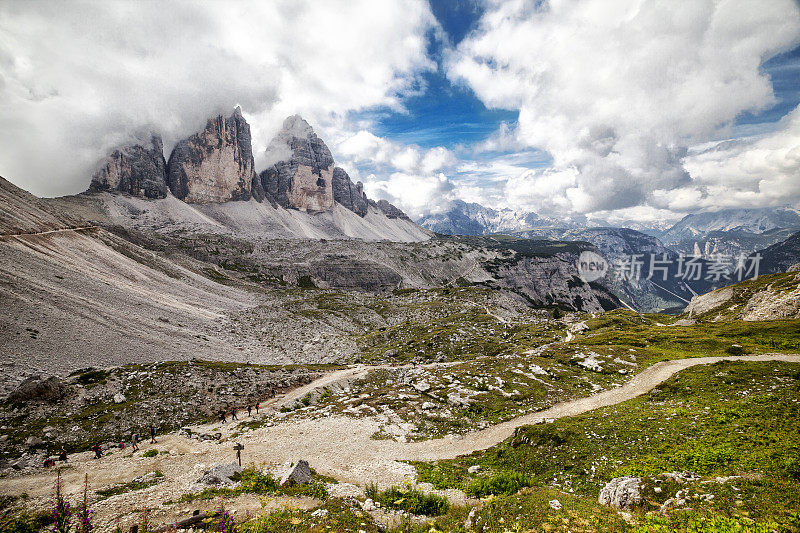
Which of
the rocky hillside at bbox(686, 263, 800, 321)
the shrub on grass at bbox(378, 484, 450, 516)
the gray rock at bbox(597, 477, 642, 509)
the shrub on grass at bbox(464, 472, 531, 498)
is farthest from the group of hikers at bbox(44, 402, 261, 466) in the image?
the rocky hillside at bbox(686, 263, 800, 321)

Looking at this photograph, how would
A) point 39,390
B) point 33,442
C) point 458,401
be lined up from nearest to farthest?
1. point 33,442
2. point 39,390
3. point 458,401

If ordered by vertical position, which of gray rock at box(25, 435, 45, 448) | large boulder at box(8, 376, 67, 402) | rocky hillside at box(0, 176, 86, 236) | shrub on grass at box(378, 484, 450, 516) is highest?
rocky hillside at box(0, 176, 86, 236)

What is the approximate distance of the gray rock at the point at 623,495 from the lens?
13250mm

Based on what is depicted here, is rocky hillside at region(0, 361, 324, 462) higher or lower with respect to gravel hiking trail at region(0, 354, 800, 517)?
higher

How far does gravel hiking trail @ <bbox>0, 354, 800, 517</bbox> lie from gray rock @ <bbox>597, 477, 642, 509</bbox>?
39.0 feet

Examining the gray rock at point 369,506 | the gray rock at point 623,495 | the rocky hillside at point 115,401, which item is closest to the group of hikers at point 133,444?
the rocky hillside at point 115,401

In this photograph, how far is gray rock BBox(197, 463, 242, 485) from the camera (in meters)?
18.9

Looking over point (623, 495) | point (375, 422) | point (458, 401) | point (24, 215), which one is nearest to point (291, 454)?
point (375, 422)

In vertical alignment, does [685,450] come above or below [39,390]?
below

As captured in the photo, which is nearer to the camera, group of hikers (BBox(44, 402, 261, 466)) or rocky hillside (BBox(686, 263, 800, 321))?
group of hikers (BBox(44, 402, 261, 466))

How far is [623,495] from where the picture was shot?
13617 millimetres

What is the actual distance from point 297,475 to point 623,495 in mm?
16843

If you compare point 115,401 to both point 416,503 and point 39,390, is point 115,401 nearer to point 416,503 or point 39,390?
point 39,390

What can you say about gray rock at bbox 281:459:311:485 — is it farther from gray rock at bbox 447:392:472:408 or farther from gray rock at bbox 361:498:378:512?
gray rock at bbox 447:392:472:408
